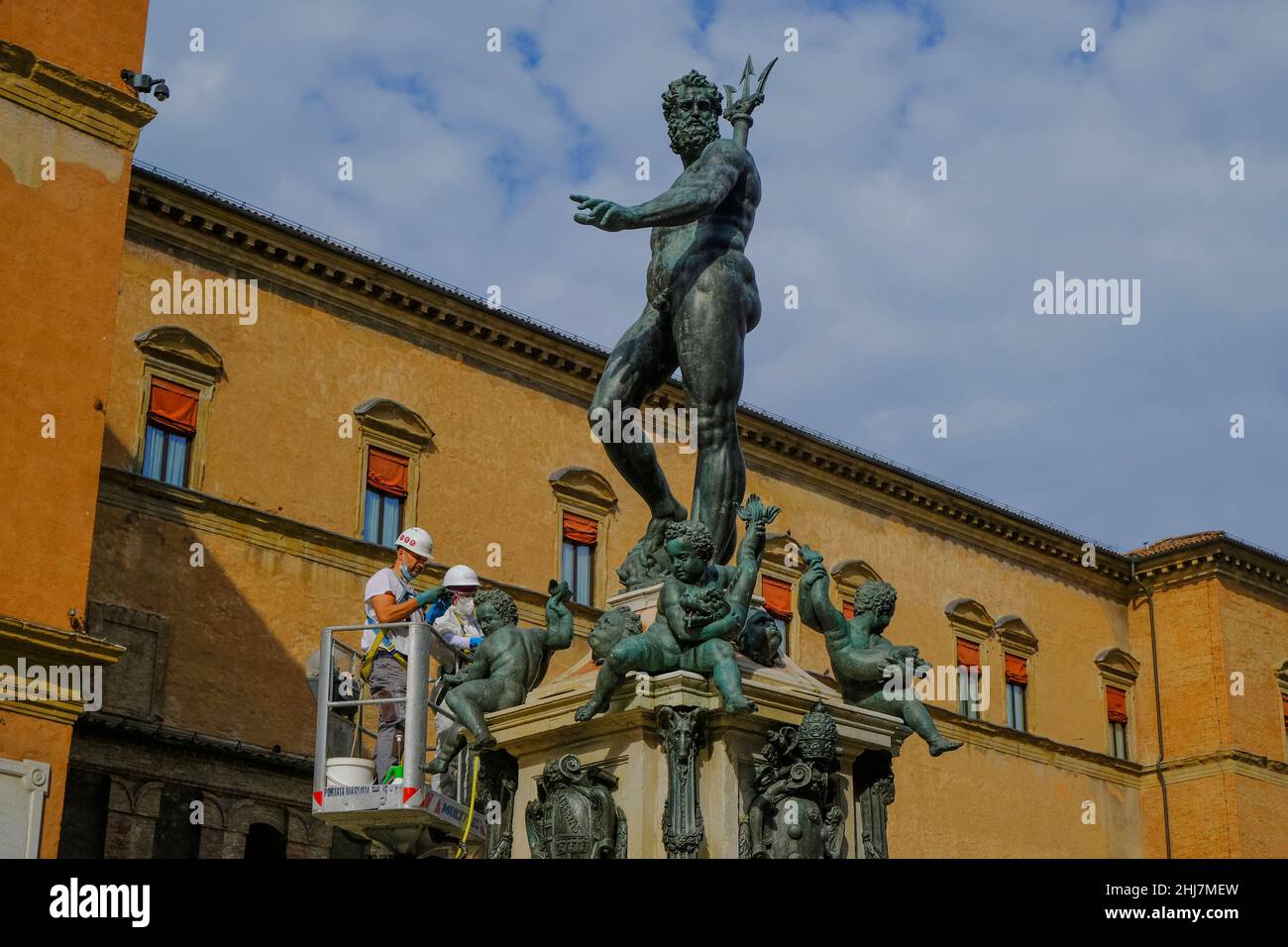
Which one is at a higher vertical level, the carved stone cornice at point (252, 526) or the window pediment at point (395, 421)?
the window pediment at point (395, 421)

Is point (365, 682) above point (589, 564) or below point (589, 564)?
below

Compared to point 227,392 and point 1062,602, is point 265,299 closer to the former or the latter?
point 227,392

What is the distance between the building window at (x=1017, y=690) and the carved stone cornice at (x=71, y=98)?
76.6 feet

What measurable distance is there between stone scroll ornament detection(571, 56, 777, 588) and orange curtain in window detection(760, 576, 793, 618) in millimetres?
24966

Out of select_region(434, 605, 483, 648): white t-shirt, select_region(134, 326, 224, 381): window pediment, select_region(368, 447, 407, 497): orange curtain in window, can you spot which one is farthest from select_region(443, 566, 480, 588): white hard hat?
select_region(368, 447, 407, 497): orange curtain in window

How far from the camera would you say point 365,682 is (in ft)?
30.9

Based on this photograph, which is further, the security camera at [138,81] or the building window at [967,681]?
the building window at [967,681]

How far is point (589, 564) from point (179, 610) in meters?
7.76

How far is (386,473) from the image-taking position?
2966 centimetres

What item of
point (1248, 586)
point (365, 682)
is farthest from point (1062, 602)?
point (365, 682)

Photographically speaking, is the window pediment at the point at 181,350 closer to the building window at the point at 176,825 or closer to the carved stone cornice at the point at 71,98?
the building window at the point at 176,825

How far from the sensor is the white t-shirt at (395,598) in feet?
30.0

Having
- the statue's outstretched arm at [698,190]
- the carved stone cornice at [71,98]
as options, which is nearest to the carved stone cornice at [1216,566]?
the carved stone cornice at [71,98]

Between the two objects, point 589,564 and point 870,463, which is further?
point 870,463
